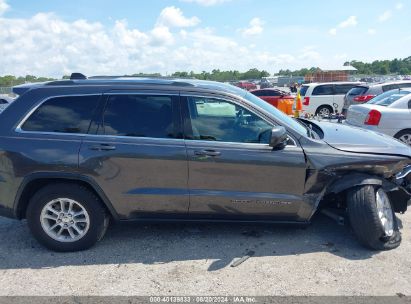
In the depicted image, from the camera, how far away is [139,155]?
3908 millimetres

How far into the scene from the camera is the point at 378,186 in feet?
13.4

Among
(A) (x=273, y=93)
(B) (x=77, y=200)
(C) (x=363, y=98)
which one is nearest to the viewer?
(B) (x=77, y=200)

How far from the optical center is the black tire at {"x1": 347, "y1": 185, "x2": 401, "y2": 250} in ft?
12.7

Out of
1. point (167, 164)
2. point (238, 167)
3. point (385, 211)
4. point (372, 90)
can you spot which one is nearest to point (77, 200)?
point (167, 164)

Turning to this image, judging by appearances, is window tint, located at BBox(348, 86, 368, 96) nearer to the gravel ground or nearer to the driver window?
the gravel ground

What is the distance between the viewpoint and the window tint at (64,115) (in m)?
4.02

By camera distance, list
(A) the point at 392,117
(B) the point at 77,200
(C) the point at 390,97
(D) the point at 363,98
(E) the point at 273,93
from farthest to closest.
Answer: (E) the point at 273,93, (D) the point at 363,98, (C) the point at 390,97, (A) the point at 392,117, (B) the point at 77,200

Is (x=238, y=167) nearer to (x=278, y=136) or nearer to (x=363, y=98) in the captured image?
(x=278, y=136)

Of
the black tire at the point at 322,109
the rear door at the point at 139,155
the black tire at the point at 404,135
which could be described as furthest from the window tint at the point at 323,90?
the rear door at the point at 139,155

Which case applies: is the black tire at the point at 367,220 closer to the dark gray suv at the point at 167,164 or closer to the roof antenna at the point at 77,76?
the dark gray suv at the point at 167,164

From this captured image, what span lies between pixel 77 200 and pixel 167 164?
103 cm

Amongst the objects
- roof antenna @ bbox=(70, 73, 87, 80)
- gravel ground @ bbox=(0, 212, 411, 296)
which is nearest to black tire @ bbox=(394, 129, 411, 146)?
gravel ground @ bbox=(0, 212, 411, 296)

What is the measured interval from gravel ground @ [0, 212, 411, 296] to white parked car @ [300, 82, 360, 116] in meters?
13.4

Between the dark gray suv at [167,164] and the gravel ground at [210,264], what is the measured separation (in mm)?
273
